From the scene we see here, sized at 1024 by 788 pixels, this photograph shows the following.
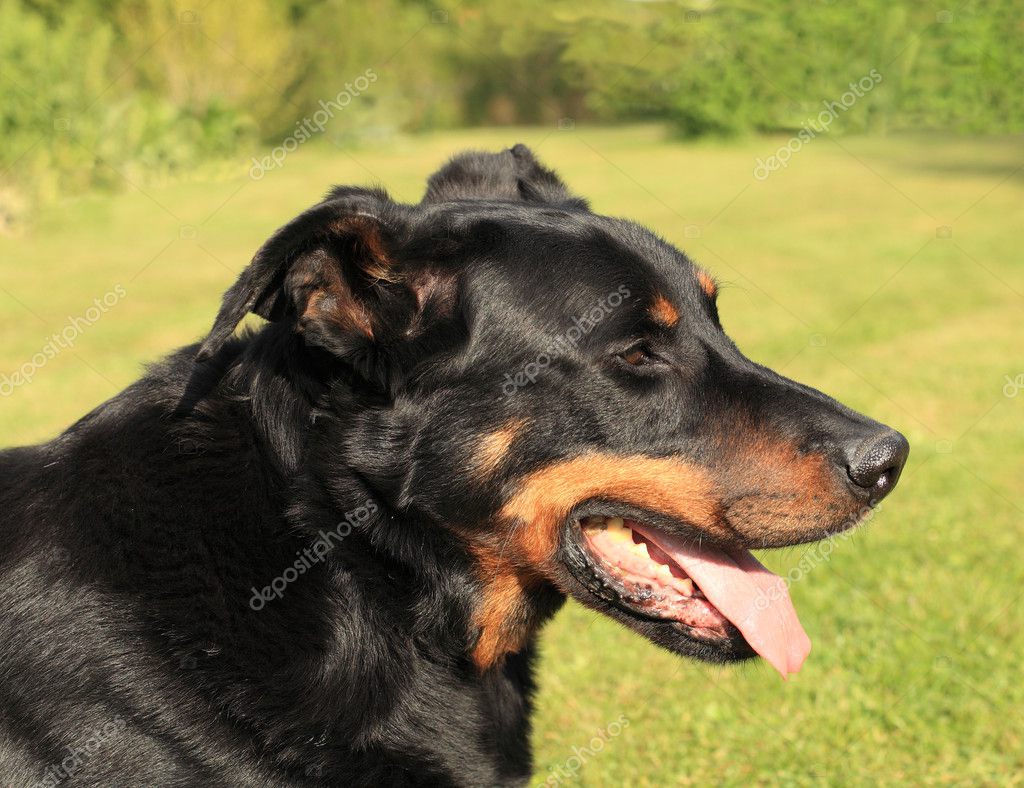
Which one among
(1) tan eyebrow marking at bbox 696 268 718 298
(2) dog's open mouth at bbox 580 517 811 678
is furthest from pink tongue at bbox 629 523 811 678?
(1) tan eyebrow marking at bbox 696 268 718 298

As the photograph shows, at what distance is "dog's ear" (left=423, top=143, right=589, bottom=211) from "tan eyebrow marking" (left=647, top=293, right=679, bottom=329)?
0.86 m

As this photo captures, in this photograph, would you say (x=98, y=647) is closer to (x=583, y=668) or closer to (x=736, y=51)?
(x=583, y=668)

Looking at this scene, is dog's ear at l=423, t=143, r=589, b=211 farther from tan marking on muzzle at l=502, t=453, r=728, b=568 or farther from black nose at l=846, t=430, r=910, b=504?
black nose at l=846, t=430, r=910, b=504

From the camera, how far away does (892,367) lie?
1089 centimetres

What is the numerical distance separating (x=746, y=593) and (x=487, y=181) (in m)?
1.81

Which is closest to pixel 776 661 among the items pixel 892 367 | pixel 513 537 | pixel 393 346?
pixel 513 537

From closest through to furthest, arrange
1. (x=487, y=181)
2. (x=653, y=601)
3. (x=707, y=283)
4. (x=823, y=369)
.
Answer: (x=653, y=601), (x=707, y=283), (x=487, y=181), (x=823, y=369)

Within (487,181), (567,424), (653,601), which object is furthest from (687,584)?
(487,181)

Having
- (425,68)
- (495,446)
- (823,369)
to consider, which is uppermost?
(495,446)

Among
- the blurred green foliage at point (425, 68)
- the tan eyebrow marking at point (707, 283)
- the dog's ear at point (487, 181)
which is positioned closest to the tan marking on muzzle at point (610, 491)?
the tan eyebrow marking at point (707, 283)

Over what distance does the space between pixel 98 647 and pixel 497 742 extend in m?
1.20

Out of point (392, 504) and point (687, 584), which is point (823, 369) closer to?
point (687, 584)

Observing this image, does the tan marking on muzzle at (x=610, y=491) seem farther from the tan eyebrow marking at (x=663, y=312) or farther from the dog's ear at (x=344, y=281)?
the dog's ear at (x=344, y=281)

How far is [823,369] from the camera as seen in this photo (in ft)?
35.3
